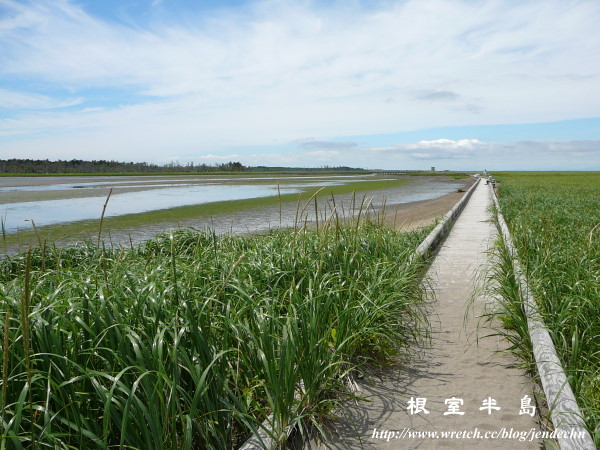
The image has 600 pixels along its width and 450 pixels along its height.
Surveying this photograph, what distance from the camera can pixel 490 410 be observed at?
3225 mm

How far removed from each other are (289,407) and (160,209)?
22.1 meters

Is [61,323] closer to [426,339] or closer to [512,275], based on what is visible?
[426,339]

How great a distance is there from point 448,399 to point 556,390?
0.70 meters

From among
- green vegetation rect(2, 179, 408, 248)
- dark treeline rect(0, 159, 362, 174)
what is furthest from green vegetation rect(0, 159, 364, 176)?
green vegetation rect(2, 179, 408, 248)

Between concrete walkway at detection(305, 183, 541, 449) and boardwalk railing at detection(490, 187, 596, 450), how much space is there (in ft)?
0.73

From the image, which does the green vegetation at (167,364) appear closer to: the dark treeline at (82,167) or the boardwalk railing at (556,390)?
the boardwalk railing at (556,390)

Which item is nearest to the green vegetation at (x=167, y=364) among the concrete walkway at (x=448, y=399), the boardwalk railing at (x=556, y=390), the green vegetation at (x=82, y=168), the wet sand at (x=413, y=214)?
the concrete walkway at (x=448, y=399)

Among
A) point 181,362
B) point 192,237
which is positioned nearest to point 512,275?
point 181,362

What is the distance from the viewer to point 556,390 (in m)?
3.04

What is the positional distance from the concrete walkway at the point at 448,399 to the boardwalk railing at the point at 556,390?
0.22 meters

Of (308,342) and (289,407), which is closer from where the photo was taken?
(289,407)

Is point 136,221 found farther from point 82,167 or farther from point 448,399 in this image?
point 82,167

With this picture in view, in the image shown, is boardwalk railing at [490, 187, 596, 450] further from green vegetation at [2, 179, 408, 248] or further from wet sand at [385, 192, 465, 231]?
green vegetation at [2, 179, 408, 248]

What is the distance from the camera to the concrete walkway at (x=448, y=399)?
9.57 ft
